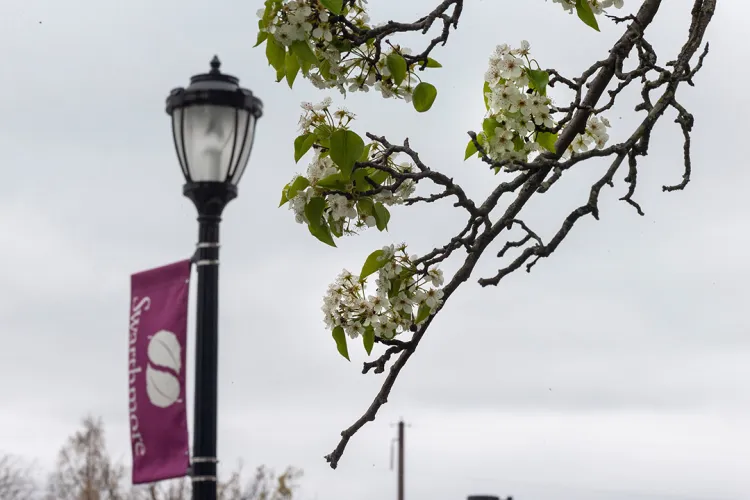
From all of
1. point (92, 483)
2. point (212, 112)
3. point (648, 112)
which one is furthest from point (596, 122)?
point (92, 483)

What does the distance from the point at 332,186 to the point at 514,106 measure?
0.58 meters

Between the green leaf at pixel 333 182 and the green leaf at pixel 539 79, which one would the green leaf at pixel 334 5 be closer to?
the green leaf at pixel 333 182

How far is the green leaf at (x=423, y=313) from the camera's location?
319 centimetres

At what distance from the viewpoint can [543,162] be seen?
331 cm

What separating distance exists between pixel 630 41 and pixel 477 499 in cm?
1353

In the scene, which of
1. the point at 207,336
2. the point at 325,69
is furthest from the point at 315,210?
the point at 207,336

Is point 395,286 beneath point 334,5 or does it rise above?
beneath

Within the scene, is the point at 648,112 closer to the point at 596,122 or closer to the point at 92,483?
→ the point at 596,122

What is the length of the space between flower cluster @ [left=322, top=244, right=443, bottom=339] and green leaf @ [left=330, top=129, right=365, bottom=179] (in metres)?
0.24

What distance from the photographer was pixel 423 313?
3.20 metres

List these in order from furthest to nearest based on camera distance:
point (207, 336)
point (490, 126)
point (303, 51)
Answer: point (207, 336), point (490, 126), point (303, 51)

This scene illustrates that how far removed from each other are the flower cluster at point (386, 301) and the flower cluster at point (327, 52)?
45cm

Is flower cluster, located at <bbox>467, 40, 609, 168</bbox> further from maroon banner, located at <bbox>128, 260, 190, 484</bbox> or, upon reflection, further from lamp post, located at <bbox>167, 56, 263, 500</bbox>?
maroon banner, located at <bbox>128, 260, 190, 484</bbox>

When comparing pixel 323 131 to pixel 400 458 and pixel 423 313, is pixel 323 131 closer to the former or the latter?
pixel 423 313
